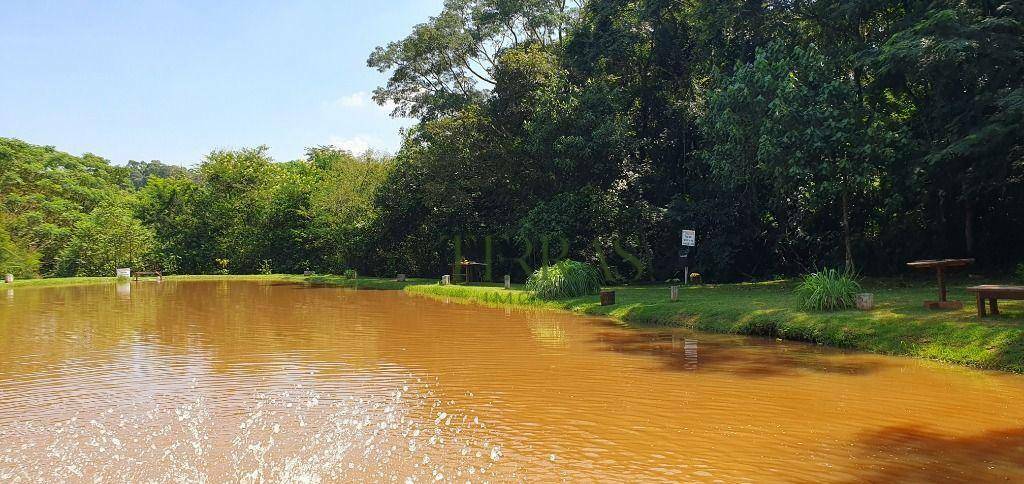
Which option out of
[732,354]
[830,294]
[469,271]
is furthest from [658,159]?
[732,354]

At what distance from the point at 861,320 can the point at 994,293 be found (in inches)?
81.5

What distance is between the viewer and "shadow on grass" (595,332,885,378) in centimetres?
1038

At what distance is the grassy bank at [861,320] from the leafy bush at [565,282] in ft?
1.77

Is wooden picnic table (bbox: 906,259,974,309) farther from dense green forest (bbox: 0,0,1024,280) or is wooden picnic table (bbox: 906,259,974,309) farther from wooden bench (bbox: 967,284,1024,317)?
dense green forest (bbox: 0,0,1024,280)

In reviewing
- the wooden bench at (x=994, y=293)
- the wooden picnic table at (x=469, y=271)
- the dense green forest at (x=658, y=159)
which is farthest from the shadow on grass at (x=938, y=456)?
the wooden picnic table at (x=469, y=271)

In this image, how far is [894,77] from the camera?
18750 mm

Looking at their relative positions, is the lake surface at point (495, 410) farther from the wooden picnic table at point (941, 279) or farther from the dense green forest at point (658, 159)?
the dense green forest at point (658, 159)

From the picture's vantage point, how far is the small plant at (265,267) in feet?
157

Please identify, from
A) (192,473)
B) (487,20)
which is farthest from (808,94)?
(487,20)

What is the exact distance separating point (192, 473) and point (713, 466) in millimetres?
4253

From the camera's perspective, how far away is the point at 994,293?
11203mm

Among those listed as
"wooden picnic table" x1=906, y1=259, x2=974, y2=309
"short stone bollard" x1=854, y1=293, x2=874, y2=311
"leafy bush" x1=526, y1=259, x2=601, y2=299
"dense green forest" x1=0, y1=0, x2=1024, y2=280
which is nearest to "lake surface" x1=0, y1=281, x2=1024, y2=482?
"short stone bollard" x1=854, y1=293, x2=874, y2=311

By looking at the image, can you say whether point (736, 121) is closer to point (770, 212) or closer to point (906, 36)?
point (906, 36)

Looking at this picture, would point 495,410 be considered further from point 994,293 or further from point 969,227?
point 969,227
